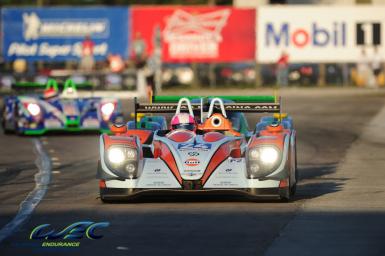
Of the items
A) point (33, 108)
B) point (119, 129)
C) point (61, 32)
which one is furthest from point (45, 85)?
point (61, 32)

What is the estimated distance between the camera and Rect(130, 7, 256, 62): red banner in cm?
4981

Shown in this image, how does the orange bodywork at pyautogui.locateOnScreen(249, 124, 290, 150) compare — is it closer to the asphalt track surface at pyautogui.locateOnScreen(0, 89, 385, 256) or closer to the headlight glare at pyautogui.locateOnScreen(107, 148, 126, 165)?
the asphalt track surface at pyautogui.locateOnScreen(0, 89, 385, 256)

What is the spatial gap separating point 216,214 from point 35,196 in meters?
3.00

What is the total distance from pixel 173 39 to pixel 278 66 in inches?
168

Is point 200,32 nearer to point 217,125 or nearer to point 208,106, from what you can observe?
point 208,106

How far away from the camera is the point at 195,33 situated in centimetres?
4984

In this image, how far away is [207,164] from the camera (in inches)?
539

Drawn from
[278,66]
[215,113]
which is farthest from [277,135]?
[278,66]

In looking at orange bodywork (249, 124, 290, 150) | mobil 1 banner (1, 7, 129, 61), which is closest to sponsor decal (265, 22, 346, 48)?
mobil 1 banner (1, 7, 129, 61)

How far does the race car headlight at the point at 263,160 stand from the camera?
1378 centimetres

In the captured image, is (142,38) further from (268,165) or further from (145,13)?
(268,165)

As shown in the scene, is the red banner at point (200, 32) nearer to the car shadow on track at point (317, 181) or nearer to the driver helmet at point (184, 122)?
the car shadow on track at point (317, 181)

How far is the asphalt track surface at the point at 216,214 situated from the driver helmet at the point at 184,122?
40.4 inches

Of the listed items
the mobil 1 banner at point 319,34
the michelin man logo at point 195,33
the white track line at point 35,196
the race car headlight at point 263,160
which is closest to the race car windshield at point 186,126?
the race car headlight at point 263,160
